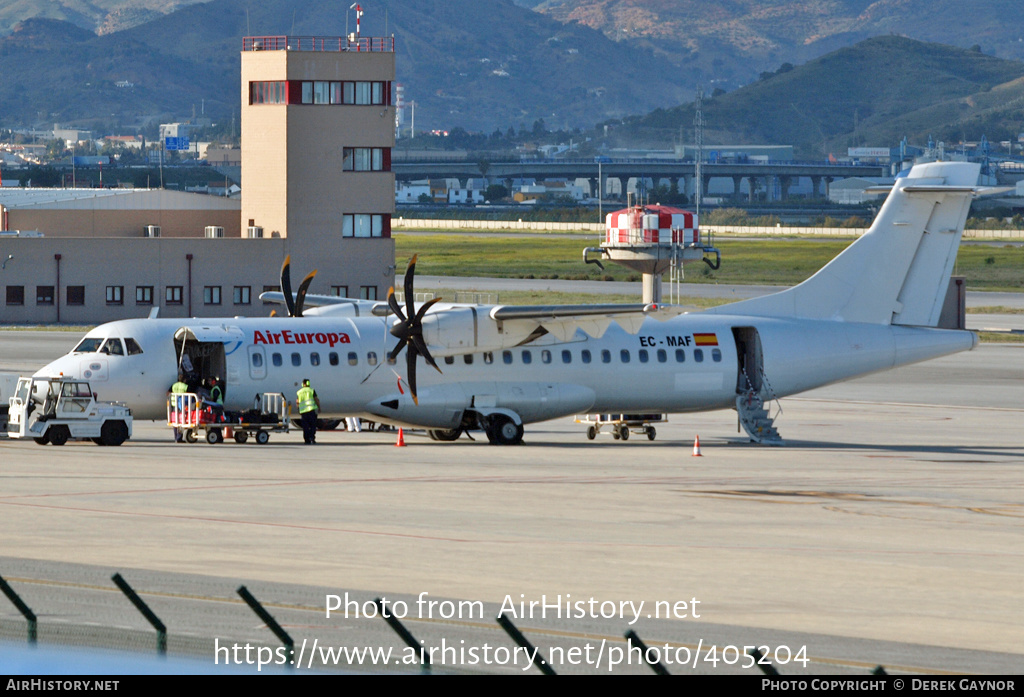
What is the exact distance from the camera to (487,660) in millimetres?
13312

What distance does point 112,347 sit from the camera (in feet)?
112

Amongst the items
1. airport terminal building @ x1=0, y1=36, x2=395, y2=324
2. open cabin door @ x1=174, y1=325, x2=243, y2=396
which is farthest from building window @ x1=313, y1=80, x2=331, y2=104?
open cabin door @ x1=174, y1=325, x2=243, y2=396

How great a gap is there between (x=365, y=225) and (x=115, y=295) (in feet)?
47.5

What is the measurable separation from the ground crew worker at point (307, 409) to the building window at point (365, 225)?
37398 mm

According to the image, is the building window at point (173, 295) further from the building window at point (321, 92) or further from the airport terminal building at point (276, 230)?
the building window at point (321, 92)

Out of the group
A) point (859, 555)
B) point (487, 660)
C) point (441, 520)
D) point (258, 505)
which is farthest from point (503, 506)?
point (487, 660)

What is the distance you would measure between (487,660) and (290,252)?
60083 mm

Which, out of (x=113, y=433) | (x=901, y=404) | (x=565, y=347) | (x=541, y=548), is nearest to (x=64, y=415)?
(x=113, y=433)

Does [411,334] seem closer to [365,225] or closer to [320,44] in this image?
[365,225]

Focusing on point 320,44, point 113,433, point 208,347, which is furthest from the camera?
point 320,44

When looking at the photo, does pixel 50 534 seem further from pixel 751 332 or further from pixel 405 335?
pixel 751 332

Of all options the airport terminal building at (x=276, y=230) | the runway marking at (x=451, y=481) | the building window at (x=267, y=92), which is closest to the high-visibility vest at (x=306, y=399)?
the runway marking at (x=451, y=481)

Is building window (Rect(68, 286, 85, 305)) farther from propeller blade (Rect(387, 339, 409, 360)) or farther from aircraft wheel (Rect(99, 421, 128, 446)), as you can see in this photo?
propeller blade (Rect(387, 339, 409, 360))

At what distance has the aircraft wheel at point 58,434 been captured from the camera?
1296 inches
